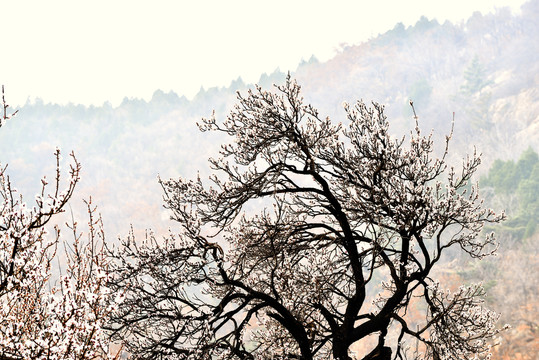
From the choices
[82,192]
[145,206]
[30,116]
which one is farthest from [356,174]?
[30,116]

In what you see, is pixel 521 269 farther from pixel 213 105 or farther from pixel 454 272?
pixel 213 105

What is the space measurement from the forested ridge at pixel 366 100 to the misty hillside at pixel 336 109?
6.2 inches

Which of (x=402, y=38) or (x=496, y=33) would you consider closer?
(x=496, y=33)

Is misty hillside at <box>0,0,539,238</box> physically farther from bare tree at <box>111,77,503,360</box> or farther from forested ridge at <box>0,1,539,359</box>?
bare tree at <box>111,77,503,360</box>

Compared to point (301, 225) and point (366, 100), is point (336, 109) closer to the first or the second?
point (366, 100)

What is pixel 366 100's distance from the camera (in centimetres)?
6375

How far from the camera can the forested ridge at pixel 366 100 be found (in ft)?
143

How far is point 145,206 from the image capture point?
52219mm

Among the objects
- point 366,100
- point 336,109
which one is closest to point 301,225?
point 366,100

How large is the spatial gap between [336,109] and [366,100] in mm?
4340

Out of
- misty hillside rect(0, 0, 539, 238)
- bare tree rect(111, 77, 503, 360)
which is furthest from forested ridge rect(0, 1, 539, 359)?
bare tree rect(111, 77, 503, 360)

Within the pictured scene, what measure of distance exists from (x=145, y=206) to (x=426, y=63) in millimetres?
43576

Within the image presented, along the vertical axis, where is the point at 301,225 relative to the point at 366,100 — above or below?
below

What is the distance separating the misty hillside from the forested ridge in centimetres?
16
